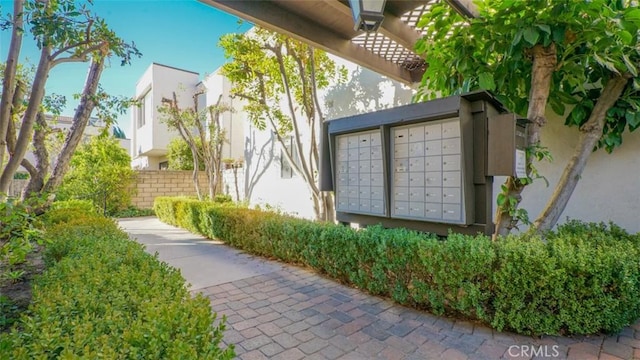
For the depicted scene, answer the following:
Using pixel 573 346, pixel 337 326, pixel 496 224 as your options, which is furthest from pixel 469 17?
pixel 337 326

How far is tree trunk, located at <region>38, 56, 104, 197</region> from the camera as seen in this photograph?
429 centimetres

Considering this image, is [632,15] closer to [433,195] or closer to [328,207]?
[433,195]

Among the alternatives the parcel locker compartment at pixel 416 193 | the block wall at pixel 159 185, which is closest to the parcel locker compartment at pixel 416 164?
the parcel locker compartment at pixel 416 193

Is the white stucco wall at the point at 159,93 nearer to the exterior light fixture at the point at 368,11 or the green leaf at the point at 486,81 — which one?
the exterior light fixture at the point at 368,11

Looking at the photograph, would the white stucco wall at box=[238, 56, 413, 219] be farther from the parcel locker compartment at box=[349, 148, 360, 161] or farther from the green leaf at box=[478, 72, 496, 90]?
the green leaf at box=[478, 72, 496, 90]

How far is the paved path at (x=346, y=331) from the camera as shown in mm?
2449

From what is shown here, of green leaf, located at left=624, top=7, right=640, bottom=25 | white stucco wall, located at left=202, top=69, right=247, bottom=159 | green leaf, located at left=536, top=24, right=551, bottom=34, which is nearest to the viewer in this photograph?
green leaf, located at left=624, top=7, right=640, bottom=25

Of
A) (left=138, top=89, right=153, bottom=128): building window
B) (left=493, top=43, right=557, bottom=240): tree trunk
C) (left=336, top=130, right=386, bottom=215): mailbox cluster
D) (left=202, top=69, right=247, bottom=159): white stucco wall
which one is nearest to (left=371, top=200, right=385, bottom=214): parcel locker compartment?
(left=336, top=130, right=386, bottom=215): mailbox cluster

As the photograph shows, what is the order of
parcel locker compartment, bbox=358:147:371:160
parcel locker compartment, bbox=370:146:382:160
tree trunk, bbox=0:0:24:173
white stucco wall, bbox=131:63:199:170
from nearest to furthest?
1. tree trunk, bbox=0:0:24:173
2. parcel locker compartment, bbox=370:146:382:160
3. parcel locker compartment, bbox=358:147:371:160
4. white stucco wall, bbox=131:63:199:170

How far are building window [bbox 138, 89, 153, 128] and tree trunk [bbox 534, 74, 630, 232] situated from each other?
17293mm

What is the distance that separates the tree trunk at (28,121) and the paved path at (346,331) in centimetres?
239

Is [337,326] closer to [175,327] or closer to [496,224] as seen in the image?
[175,327]

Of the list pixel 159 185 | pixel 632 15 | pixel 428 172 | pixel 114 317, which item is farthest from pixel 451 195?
pixel 159 185

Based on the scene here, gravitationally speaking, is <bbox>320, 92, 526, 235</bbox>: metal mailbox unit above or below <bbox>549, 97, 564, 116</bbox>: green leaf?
below
